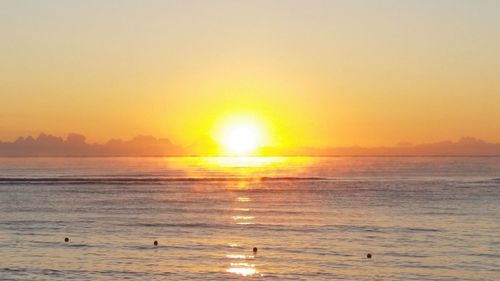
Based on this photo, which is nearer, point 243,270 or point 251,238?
point 243,270

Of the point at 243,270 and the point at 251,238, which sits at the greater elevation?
the point at 251,238

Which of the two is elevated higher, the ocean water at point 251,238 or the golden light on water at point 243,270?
the ocean water at point 251,238

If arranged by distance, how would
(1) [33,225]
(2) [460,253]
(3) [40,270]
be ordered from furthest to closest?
(1) [33,225] → (2) [460,253] → (3) [40,270]

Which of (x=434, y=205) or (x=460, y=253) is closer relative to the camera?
(x=460, y=253)

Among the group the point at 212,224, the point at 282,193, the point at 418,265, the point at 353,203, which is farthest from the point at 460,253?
the point at 282,193

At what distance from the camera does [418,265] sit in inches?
1868

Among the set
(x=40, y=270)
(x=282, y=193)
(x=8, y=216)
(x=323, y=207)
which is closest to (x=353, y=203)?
(x=323, y=207)

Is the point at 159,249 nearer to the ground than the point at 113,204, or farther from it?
nearer to the ground

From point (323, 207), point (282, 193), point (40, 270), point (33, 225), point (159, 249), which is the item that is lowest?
point (40, 270)

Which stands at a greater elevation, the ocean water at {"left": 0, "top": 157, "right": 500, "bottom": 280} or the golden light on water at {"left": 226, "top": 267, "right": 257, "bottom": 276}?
the ocean water at {"left": 0, "top": 157, "right": 500, "bottom": 280}

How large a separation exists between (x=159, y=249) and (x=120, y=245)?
141 inches

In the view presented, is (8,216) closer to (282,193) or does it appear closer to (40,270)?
(40,270)

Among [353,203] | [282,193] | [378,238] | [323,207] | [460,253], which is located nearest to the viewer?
[460,253]

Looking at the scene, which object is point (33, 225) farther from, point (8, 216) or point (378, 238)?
point (378, 238)
